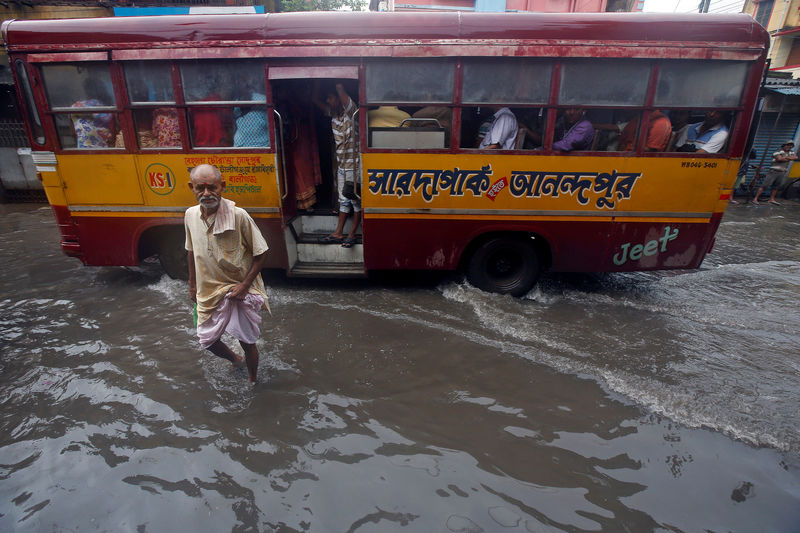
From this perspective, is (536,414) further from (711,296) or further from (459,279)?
(711,296)

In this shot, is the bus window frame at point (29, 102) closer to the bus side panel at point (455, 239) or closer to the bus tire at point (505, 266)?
the bus side panel at point (455, 239)

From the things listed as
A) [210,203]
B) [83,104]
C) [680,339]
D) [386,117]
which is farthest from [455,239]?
[83,104]

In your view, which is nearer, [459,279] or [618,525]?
[618,525]

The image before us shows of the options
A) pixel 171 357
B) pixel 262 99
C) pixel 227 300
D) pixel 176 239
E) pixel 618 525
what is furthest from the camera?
pixel 176 239

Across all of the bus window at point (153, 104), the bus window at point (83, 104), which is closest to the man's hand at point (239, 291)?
the bus window at point (153, 104)

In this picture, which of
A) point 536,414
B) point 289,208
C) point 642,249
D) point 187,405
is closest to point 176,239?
point 289,208

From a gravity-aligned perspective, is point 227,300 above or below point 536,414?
above

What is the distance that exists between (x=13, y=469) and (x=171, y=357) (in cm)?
129

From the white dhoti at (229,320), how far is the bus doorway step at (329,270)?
187 cm

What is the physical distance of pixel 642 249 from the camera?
4574 millimetres

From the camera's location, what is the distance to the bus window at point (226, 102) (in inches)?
165

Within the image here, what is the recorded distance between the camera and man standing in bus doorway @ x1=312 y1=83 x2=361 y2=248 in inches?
192

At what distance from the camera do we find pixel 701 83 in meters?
4.04

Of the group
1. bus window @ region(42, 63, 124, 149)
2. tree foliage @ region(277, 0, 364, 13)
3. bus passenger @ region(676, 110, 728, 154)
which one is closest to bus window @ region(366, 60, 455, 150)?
bus passenger @ region(676, 110, 728, 154)
